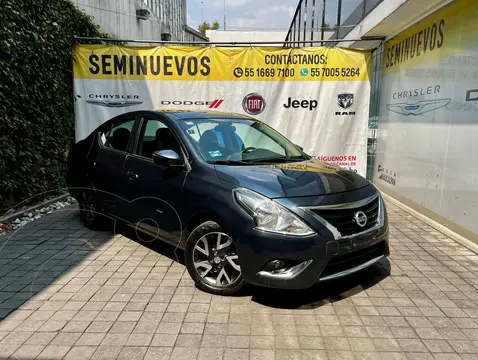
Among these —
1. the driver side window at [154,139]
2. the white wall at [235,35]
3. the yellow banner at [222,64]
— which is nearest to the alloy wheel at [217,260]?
the driver side window at [154,139]

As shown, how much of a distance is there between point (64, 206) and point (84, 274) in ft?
11.3

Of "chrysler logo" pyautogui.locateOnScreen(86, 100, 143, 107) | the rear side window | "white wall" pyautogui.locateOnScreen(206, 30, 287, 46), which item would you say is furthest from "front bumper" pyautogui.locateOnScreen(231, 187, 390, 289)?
"white wall" pyautogui.locateOnScreen(206, 30, 287, 46)

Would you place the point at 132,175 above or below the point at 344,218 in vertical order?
above

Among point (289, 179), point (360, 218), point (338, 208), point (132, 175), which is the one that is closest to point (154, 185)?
point (132, 175)

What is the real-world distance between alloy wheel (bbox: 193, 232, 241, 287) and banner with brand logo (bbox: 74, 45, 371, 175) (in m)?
5.54

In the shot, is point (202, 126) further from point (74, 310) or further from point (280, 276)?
point (74, 310)

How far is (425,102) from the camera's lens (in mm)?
6438

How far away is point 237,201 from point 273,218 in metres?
0.36

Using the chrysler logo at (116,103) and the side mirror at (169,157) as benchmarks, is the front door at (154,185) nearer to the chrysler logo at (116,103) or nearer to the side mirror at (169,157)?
the side mirror at (169,157)

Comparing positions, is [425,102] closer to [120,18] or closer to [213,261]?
[213,261]

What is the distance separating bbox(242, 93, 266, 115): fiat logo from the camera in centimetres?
860

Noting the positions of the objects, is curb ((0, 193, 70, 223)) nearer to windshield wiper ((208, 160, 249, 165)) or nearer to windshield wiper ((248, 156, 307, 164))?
windshield wiper ((208, 160, 249, 165))

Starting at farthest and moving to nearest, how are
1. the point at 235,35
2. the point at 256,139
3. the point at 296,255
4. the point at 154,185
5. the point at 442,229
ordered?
the point at 235,35 → the point at 442,229 → the point at 256,139 → the point at 154,185 → the point at 296,255

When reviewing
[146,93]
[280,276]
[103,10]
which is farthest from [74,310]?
[103,10]
